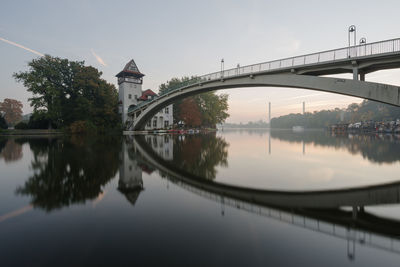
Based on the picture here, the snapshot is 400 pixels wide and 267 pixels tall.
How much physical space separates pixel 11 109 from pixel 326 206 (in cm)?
10272

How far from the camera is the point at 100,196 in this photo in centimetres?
531

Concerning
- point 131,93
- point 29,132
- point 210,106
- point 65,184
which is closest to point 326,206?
point 65,184

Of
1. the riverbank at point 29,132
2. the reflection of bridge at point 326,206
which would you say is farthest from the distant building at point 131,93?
the reflection of bridge at point 326,206

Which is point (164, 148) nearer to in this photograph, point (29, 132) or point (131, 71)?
point (131, 71)

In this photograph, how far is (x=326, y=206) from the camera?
4.87m

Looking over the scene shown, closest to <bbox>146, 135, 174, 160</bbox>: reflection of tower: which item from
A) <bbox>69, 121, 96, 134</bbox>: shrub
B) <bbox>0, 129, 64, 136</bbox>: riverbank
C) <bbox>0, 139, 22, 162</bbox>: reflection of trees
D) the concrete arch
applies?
<bbox>0, 139, 22, 162</bbox>: reflection of trees

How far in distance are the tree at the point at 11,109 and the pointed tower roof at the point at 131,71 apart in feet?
187

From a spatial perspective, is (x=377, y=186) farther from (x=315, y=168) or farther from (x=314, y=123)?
(x=314, y=123)

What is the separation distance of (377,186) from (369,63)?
43.0ft

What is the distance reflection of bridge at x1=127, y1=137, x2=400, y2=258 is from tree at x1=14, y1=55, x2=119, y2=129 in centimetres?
4297

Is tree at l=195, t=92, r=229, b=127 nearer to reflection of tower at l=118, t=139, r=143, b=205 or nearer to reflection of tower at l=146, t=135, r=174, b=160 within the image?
reflection of tower at l=146, t=135, r=174, b=160

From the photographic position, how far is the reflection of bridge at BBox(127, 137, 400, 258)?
3.56 meters

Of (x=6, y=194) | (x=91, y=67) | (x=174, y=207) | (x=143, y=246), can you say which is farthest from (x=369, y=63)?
(x=91, y=67)

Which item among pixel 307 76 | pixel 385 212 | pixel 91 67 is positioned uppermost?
pixel 91 67
